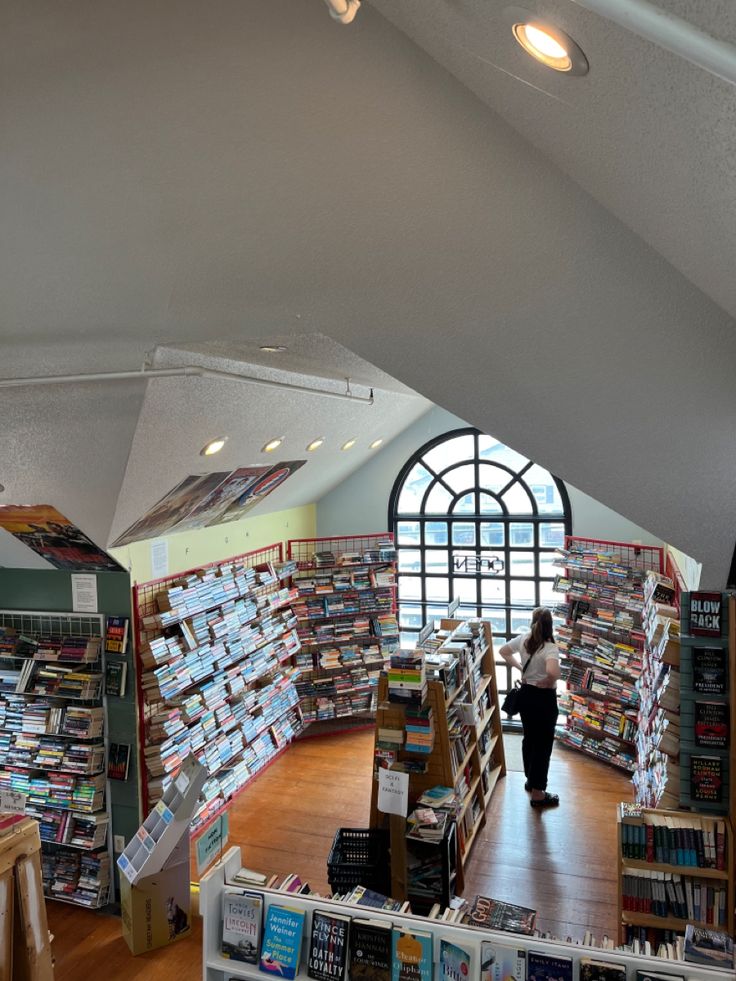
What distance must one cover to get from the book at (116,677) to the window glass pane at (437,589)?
4.82 meters

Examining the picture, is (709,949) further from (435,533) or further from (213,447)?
(435,533)

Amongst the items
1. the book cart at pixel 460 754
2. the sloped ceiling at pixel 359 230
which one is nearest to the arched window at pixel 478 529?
the book cart at pixel 460 754

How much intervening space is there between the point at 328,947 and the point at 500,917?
74 cm

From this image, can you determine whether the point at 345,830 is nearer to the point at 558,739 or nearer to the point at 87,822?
the point at 87,822

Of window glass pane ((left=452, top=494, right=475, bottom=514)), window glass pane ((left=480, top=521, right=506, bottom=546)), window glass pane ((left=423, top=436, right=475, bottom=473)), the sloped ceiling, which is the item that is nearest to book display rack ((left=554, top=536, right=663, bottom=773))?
window glass pane ((left=480, top=521, right=506, bottom=546))

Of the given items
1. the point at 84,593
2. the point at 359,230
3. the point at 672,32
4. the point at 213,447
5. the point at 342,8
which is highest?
the point at 359,230

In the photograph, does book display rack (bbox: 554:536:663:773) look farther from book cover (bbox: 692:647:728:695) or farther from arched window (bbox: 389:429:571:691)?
book cover (bbox: 692:647:728:695)

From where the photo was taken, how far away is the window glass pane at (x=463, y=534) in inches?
385

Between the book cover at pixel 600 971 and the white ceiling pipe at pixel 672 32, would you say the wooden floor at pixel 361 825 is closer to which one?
the book cover at pixel 600 971

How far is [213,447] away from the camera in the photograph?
5.37 metres

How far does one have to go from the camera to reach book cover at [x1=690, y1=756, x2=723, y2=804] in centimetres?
437

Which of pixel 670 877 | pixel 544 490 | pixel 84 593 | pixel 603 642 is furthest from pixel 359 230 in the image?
pixel 544 490

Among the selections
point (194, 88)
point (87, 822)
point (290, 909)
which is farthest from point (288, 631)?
point (194, 88)

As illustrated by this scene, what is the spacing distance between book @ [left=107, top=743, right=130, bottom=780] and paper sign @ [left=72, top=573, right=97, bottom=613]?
1.12 meters
